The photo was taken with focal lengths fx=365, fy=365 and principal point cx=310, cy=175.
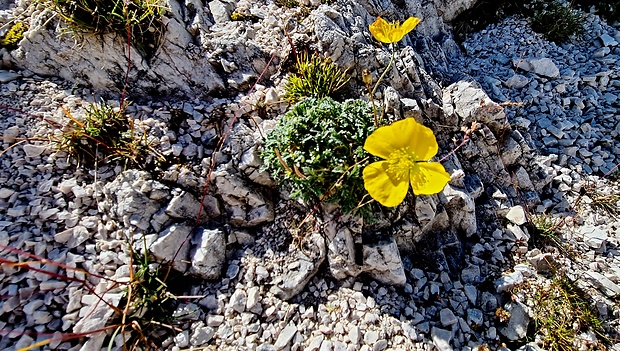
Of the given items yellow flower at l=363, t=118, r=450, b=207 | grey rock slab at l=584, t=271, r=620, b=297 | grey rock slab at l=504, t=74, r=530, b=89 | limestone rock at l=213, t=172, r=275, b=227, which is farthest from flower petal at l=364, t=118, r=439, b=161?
grey rock slab at l=504, t=74, r=530, b=89

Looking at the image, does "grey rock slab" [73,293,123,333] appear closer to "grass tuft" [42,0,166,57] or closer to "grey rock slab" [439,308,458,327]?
"grass tuft" [42,0,166,57]

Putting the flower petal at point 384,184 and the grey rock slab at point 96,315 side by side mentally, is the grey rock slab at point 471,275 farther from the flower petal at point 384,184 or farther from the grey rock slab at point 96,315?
the grey rock slab at point 96,315

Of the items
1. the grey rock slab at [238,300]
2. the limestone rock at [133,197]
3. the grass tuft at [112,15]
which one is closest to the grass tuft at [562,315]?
the grey rock slab at [238,300]

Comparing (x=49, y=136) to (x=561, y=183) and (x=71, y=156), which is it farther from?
(x=561, y=183)

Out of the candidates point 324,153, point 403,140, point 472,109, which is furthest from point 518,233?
point 324,153

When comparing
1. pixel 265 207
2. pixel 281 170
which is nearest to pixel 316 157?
pixel 281 170

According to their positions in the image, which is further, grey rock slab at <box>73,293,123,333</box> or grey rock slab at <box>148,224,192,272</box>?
grey rock slab at <box>148,224,192,272</box>
